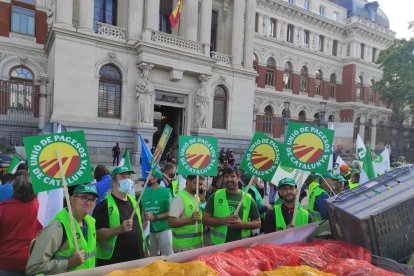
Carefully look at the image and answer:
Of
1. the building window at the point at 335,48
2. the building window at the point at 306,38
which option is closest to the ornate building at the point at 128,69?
the building window at the point at 306,38

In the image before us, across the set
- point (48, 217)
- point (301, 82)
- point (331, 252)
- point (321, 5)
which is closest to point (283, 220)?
point (331, 252)

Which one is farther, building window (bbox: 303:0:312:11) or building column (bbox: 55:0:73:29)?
building window (bbox: 303:0:312:11)

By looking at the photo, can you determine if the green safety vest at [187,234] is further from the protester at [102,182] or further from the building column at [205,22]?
the building column at [205,22]

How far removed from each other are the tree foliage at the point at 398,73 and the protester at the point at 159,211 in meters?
27.9

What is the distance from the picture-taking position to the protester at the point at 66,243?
7.68 ft

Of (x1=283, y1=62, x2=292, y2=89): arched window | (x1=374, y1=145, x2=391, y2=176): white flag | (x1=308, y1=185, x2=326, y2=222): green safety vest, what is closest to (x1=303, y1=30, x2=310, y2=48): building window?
(x1=283, y1=62, x2=292, y2=89): arched window

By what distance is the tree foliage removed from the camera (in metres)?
26.4

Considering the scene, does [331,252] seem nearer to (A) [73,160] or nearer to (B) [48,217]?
(A) [73,160]

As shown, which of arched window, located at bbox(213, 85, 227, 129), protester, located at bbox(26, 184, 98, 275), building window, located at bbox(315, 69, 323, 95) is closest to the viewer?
protester, located at bbox(26, 184, 98, 275)

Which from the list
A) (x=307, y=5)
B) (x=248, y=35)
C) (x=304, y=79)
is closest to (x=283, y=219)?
(x=248, y=35)

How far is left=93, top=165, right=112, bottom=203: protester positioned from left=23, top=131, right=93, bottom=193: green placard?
6.19ft

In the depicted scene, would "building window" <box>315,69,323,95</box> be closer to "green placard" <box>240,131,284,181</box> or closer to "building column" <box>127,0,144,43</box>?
"building column" <box>127,0,144,43</box>

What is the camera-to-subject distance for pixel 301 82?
3100 cm

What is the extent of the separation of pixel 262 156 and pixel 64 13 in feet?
51.4
